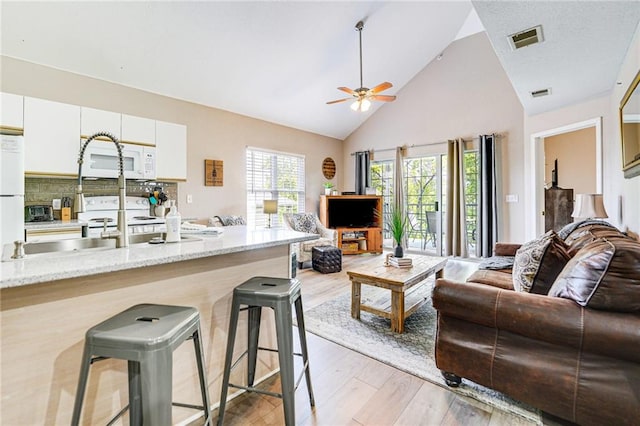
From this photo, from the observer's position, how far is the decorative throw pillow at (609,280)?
134cm

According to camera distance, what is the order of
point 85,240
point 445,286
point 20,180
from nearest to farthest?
1. point 85,240
2. point 445,286
3. point 20,180

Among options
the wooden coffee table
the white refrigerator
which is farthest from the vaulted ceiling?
the wooden coffee table

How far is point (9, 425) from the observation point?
1048mm

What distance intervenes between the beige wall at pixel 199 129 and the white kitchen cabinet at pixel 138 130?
0.41 m

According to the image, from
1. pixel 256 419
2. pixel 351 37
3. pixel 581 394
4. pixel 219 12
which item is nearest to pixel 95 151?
pixel 219 12

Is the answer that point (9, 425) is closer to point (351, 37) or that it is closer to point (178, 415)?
point (178, 415)

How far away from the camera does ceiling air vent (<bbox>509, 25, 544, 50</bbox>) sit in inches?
85.1

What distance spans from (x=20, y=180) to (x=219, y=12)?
2.60m

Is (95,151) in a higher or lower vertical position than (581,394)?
higher

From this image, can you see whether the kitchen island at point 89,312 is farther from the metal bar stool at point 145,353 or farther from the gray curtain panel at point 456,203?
the gray curtain panel at point 456,203

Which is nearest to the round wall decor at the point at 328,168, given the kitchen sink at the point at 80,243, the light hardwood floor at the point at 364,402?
the light hardwood floor at the point at 364,402

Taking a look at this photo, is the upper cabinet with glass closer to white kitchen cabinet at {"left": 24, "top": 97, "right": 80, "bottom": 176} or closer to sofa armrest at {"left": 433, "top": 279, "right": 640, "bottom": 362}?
sofa armrest at {"left": 433, "top": 279, "right": 640, "bottom": 362}

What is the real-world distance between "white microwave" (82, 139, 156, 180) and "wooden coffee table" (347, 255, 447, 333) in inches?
112

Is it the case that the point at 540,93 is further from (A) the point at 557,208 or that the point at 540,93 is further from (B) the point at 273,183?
(B) the point at 273,183
